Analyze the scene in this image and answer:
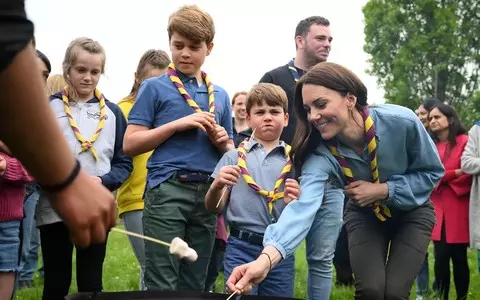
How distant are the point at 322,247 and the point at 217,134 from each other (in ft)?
3.16

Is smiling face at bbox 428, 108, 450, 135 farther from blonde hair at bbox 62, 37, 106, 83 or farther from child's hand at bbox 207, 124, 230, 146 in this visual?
blonde hair at bbox 62, 37, 106, 83

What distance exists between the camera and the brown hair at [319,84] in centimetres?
402

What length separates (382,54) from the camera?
39.1 meters

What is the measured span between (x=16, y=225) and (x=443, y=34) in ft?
116

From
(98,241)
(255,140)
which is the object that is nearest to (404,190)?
(255,140)

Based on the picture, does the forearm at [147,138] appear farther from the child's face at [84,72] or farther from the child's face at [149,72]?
the child's face at [149,72]

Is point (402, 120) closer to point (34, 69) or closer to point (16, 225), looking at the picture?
point (16, 225)

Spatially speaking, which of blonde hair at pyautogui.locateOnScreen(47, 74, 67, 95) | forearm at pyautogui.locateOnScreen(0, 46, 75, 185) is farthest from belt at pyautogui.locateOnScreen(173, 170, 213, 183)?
forearm at pyautogui.locateOnScreen(0, 46, 75, 185)

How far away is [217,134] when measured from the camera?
168 inches

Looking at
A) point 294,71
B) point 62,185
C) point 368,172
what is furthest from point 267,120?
point 62,185

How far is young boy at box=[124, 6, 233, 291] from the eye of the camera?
420cm

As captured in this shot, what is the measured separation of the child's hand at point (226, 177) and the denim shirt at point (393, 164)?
34cm

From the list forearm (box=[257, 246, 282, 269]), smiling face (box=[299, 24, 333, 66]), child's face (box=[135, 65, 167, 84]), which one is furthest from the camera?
smiling face (box=[299, 24, 333, 66])

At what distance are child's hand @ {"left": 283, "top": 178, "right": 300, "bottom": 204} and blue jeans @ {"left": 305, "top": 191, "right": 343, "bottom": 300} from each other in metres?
0.62
